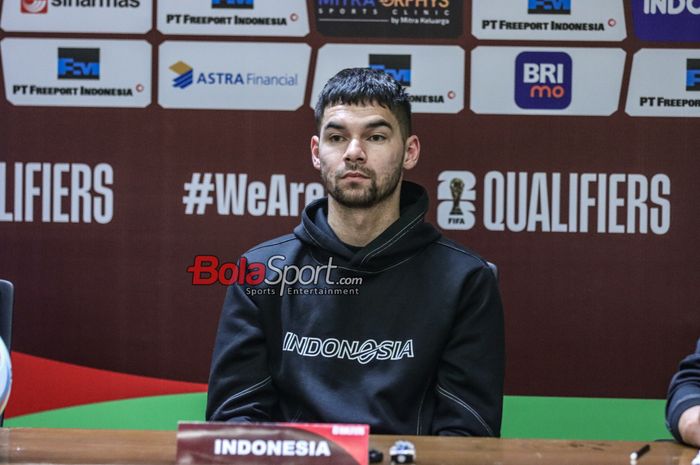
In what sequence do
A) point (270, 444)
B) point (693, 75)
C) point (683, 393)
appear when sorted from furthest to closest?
point (693, 75) < point (683, 393) < point (270, 444)

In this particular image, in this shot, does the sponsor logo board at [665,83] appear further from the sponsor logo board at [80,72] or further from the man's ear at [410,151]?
the sponsor logo board at [80,72]

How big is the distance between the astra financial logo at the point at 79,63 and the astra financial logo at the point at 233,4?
0.37 meters

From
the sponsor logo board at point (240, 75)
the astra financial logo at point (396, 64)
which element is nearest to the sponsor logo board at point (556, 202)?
the astra financial logo at point (396, 64)

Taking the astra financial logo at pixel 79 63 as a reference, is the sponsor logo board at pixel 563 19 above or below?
above

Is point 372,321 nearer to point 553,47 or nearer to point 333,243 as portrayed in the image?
point 333,243

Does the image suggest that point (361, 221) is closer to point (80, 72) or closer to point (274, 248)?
point (274, 248)

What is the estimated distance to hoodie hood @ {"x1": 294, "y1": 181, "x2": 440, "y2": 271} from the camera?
186 centimetres

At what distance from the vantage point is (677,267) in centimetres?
267

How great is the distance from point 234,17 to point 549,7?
2.96 feet

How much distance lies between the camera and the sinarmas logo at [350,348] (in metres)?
1.79

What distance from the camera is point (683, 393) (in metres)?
1.63

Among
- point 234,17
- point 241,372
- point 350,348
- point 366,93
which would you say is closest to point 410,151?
point 366,93

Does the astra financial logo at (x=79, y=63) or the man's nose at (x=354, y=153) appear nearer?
the man's nose at (x=354, y=153)
